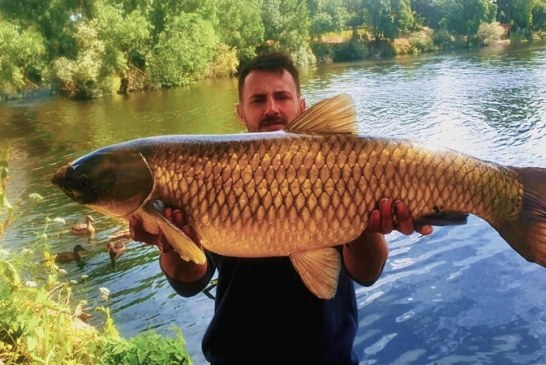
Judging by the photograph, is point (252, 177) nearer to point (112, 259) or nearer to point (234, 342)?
point (234, 342)

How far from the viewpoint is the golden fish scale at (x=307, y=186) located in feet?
6.16

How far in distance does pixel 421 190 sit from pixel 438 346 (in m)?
4.14

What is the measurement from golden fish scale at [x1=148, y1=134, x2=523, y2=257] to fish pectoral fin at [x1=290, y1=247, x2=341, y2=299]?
0.06 metres

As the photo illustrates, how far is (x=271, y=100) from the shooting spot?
262cm

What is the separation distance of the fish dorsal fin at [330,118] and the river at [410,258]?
289 cm

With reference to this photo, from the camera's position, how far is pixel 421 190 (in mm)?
1935

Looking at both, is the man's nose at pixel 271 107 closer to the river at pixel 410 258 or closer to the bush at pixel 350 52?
the river at pixel 410 258

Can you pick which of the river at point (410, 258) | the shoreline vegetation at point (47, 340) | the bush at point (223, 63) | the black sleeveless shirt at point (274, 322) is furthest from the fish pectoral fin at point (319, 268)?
the bush at point (223, 63)

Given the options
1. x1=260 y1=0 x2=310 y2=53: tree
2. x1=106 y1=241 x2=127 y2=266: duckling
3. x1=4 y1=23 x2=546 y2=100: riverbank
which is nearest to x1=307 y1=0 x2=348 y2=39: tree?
x1=4 y1=23 x2=546 y2=100: riverbank

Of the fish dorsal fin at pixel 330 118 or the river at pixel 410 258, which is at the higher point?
the fish dorsal fin at pixel 330 118

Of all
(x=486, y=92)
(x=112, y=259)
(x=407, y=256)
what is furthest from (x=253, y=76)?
(x=486, y=92)

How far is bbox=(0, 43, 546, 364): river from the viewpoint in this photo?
18.8ft

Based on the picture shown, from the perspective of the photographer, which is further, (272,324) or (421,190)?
(272,324)

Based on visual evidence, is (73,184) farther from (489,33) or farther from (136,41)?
(489,33)
